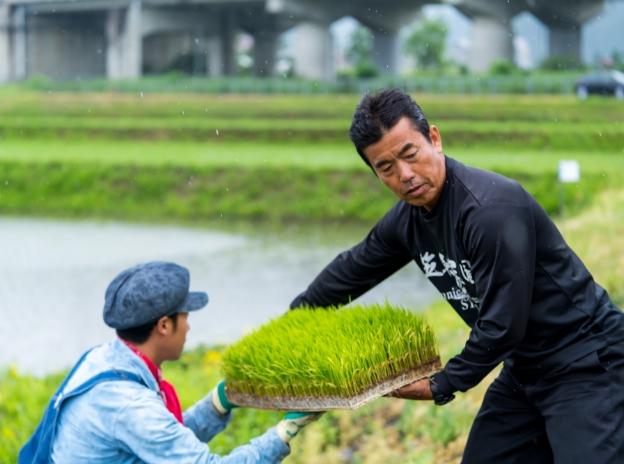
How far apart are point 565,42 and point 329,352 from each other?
38.1m

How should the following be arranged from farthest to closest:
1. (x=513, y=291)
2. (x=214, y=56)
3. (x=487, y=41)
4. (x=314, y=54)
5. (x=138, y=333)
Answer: (x=214, y=56), (x=314, y=54), (x=487, y=41), (x=138, y=333), (x=513, y=291)

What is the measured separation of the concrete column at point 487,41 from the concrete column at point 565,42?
2.64m

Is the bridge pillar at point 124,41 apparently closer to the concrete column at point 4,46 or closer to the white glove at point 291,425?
the concrete column at point 4,46

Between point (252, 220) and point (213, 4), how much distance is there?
2687 centimetres

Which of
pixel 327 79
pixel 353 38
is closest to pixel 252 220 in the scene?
pixel 327 79

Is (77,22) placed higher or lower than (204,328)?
higher

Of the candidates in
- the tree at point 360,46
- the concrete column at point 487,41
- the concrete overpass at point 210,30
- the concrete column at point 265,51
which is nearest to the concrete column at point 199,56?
the concrete overpass at point 210,30

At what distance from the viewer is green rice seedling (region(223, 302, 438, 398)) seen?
2.52 metres

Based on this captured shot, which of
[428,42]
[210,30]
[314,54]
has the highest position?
[428,42]

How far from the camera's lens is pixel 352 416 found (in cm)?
479

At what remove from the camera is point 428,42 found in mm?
57438

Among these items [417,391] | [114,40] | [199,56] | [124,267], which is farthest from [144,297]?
[199,56]

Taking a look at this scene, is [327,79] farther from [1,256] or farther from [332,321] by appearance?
[332,321]

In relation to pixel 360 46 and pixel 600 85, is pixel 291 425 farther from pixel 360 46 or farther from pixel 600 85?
pixel 360 46
